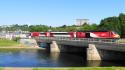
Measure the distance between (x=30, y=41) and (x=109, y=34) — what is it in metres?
46.0

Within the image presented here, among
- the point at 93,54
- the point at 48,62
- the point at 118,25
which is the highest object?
the point at 118,25

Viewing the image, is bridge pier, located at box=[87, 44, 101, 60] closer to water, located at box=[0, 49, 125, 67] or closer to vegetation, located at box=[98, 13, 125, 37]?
water, located at box=[0, 49, 125, 67]

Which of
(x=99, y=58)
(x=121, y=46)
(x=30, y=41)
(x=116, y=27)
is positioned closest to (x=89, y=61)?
(x=99, y=58)

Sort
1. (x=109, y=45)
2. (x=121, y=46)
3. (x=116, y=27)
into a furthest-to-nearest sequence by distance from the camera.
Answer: (x=116, y=27) < (x=109, y=45) < (x=121, y=46)

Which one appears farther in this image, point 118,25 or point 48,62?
point 118,25

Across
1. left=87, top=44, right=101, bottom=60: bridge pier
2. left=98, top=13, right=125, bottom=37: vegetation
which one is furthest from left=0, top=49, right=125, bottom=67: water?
left=98, top=13, right=125, bottom=37: vegetation

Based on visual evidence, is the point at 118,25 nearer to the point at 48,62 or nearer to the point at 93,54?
the point at 93,54

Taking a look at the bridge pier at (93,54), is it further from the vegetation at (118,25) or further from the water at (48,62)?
the vegetation at (118,25)

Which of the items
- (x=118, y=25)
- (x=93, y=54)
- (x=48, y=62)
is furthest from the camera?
(x=118, y=25)

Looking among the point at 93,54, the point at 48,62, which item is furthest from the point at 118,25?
the point at 48,62

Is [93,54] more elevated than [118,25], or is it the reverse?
[118,25]

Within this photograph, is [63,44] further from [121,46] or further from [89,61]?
[121,46]

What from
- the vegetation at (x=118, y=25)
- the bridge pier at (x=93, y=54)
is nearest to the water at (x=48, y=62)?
the bridge pier at (x=93, y=54)

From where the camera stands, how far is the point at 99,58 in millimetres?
86938
